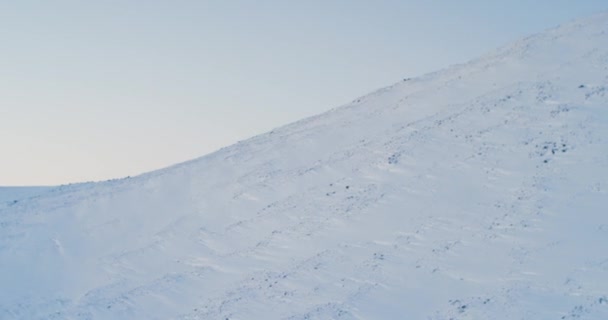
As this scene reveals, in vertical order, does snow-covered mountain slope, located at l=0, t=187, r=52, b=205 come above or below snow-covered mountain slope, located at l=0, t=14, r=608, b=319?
above

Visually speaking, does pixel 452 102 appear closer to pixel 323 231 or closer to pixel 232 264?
pixel 323 231

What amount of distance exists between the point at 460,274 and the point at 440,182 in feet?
25.2

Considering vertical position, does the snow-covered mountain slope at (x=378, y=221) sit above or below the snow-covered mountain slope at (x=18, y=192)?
below

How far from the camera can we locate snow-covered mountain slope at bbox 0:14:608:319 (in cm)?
2119

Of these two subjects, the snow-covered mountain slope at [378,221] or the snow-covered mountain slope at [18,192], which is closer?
the snow-covered mountain slope at [378,221]

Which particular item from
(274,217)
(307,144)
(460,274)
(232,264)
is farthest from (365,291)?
(307,144)

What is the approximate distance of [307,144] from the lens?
132ft

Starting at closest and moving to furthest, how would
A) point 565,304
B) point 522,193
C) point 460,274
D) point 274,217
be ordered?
point 565,304 < point 460,274 < point 522,193 < point 274,217

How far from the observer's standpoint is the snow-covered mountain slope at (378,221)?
69.5 ft

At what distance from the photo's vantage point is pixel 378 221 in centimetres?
2692

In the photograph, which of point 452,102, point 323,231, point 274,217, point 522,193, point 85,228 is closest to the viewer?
point 522,193

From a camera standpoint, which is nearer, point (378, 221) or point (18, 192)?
point (378, 221)

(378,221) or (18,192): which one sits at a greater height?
(18,192)

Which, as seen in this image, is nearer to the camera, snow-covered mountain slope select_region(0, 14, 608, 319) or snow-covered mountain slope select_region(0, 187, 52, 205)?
snow-covered mountain slope select_region(0, 14, 608, 319)
